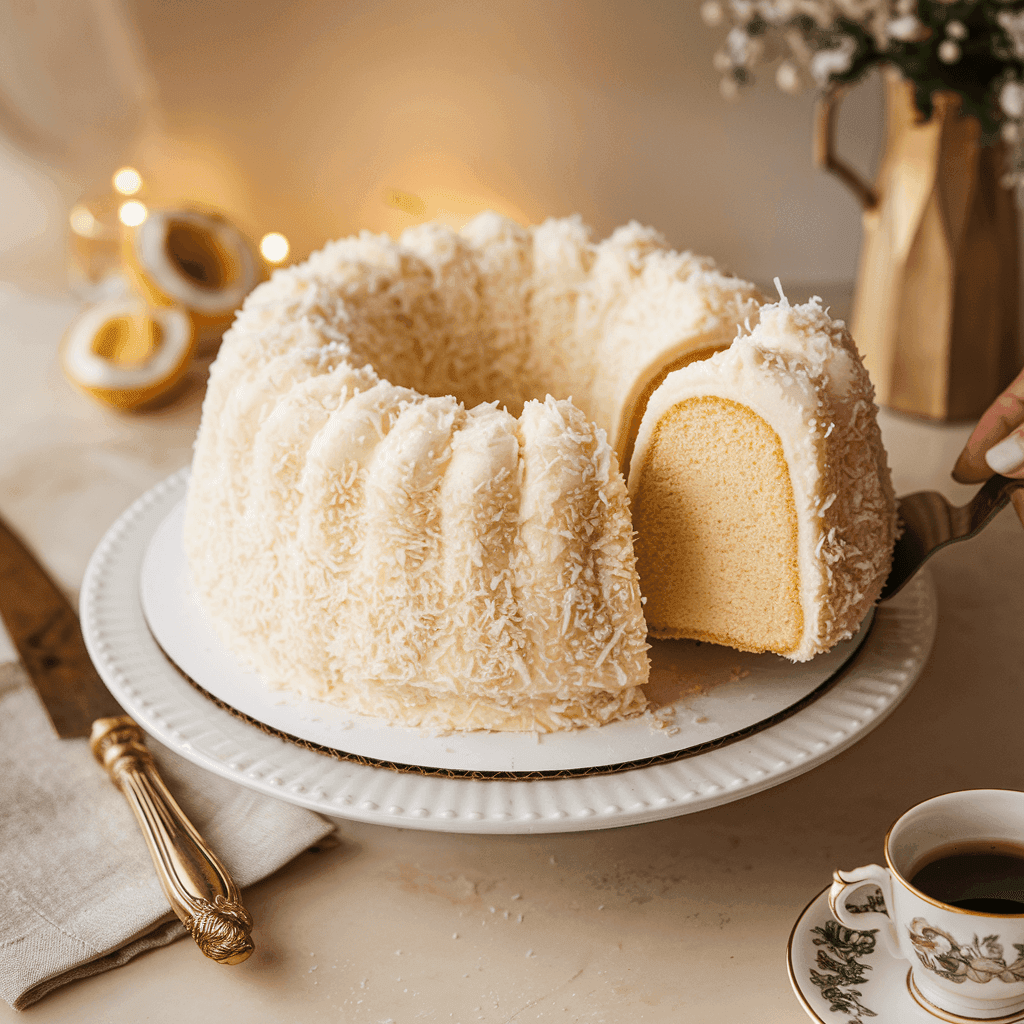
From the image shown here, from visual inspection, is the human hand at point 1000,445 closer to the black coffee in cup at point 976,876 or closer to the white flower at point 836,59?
the black coffee in cup at point 976,876

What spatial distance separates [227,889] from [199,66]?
66.1 inches

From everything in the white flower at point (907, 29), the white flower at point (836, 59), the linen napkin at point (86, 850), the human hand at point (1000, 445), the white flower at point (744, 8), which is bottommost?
the linen napkin at point (86, 850)

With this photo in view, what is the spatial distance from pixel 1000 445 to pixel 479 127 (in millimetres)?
1394

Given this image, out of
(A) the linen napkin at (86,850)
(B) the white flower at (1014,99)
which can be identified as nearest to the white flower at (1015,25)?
(B) the white flower at (1014,99)

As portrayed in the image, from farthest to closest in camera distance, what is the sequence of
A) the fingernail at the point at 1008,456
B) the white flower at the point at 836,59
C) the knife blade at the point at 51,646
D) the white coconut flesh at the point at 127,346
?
1. the white coconut flesh at the point at 127,346
2. the white flower at the point at 836,59
3. the knife blade at the point at 51,646
4. the fingernail at the point at 1008,456

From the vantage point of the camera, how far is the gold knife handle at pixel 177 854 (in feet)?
2.51

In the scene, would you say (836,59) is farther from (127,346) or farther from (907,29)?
(127,346)

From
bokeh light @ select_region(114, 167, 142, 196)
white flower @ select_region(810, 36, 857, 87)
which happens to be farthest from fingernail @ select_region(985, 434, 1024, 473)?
bokeh light @ select_region(114, 167, 142, 196)

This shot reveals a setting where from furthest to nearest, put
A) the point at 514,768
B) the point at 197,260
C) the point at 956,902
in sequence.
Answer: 1. the point at 197,260
2. the point at 514,768
3. the point at 956,902

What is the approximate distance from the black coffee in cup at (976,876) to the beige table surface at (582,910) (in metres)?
0.15

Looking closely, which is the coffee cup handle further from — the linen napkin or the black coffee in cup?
the linen napkin

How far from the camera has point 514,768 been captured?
31.4 inches

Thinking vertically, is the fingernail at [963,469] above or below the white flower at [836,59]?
below

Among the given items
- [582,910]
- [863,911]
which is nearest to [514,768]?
[582,910]
